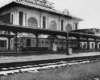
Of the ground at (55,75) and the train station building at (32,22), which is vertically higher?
the train station building at (32,22)

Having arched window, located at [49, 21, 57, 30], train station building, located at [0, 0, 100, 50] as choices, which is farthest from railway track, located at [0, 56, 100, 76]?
arched window, located at [49, 21, 57, 30]

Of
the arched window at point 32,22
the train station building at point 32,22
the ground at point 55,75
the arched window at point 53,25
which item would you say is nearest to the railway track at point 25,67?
the ground at point 55,75

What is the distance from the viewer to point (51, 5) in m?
36.8

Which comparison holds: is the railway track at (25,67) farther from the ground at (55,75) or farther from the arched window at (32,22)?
the arched window at (32,22)

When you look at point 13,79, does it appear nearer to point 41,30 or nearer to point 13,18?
point 41,30

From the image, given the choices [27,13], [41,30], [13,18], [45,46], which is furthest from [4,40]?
[41,30]

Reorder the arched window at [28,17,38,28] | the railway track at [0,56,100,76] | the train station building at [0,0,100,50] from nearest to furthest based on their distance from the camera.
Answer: the railway track at [0,56,100,76], the train station building at [0,0,100,50], the arched window at [28,17,38,28]

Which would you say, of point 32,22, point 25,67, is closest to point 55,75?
point 25,67

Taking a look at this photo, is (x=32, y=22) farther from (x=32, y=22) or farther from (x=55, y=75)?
(x=55, y=75)

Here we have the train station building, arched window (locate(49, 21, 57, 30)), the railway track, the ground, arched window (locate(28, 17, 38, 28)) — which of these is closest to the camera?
the ground

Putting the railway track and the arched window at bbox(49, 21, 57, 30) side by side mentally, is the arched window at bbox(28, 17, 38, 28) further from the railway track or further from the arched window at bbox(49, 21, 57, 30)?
the railway track

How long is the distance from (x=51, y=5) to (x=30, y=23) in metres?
9.23

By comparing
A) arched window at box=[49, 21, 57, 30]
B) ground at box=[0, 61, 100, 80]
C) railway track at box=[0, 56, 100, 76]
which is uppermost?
arched window at box=[49, 21, 57, 30]

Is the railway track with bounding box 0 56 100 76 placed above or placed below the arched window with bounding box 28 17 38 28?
below
